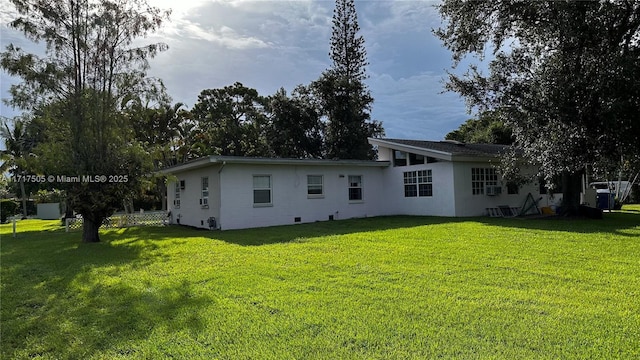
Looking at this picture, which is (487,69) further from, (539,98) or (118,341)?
(118,341)

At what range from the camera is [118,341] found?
3713mm

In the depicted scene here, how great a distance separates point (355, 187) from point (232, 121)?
1956 cm

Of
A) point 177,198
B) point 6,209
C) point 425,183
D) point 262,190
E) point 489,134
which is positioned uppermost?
point 489,134

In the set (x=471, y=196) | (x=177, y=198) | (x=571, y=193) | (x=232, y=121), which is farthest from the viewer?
(x=232, y=121)

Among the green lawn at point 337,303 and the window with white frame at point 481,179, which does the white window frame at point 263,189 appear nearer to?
the green lawn at point 337,303

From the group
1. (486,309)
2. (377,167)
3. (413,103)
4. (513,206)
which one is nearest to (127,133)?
(377,167)

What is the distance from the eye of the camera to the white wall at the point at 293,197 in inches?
565

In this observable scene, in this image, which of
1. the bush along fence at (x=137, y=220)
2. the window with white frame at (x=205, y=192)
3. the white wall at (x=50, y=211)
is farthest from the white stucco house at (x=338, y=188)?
the white wall at (x=50, y=211)

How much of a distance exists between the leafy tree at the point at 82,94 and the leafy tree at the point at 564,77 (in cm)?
1210

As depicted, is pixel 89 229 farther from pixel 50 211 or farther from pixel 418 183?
pixel 50 211

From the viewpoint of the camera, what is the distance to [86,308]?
4.88 meters

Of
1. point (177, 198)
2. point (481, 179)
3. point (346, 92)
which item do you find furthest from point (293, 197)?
point (346, 92)

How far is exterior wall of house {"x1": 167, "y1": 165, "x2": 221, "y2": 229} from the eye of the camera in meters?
14.6

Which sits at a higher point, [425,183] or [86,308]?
[425,183]
